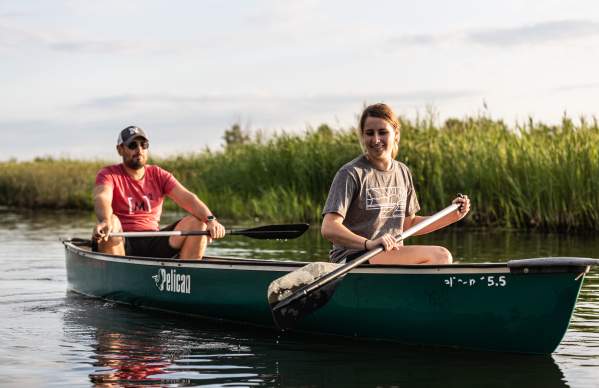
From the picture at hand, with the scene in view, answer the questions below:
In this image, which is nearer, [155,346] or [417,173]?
[155,346]

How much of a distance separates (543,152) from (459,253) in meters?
3.12

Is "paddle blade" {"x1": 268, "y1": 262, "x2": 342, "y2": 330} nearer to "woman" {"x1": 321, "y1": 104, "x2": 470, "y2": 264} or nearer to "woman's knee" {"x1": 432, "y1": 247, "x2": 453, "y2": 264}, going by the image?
"woman" {"x1": 321, "y1": 104, "x2": 470, "y2": 264}

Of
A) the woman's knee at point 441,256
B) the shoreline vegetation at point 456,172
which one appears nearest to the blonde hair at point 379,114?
the woman's knee at point 441,256

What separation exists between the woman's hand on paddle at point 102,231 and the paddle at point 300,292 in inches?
90.4

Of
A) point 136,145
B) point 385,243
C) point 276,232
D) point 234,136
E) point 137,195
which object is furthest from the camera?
point 234,136

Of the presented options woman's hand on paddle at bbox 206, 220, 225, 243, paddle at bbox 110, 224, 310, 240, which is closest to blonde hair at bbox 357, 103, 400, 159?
woman's hand on paddle at bbox 206, 220, 225, 243

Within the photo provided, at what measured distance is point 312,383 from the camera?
5.65 meters

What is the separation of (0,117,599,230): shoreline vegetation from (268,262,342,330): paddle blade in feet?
27.1

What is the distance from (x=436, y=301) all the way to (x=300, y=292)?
845mm

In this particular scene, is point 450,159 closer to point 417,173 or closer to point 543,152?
point 417,173

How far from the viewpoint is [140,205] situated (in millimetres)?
8883

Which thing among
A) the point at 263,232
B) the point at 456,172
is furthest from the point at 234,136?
the point at 263,232

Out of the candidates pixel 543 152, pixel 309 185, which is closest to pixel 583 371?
pixel 543 152

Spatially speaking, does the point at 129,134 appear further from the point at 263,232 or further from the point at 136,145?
the point at 263,232
